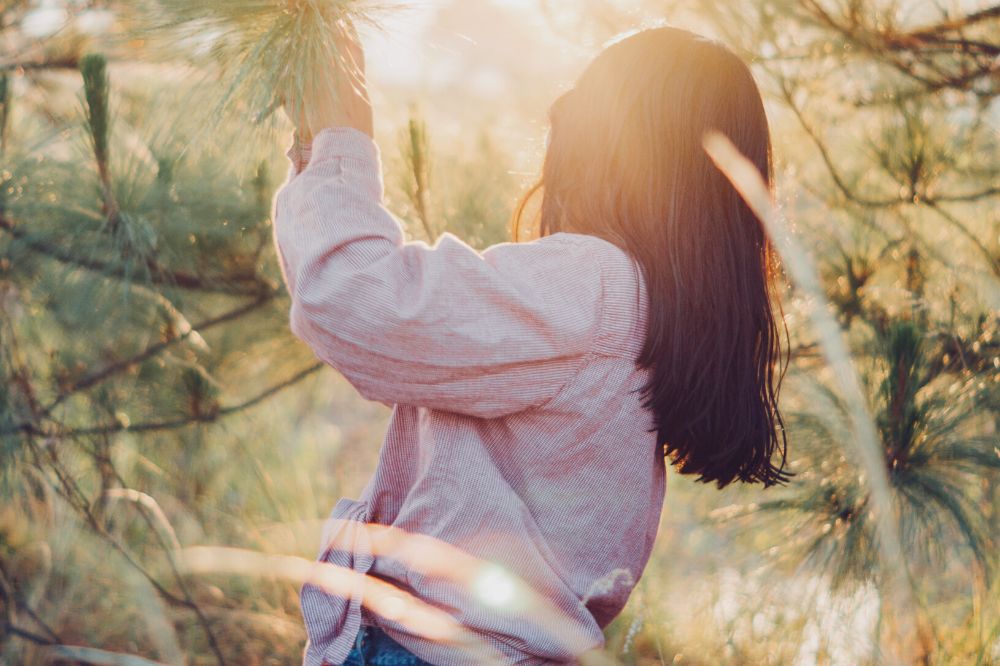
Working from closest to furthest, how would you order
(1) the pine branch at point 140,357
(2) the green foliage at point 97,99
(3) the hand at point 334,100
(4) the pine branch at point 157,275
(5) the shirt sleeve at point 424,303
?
(5) the shirt sleeve at point 424,303 → (3) the hand at point 334,100 → (2) the green foliage at point 97,99 → (4) the pine branch at point 157,275 → (1) the pine branch at point 140,357

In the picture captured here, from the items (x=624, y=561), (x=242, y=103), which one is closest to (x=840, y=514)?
(x=624, y=561)

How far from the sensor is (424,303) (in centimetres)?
67

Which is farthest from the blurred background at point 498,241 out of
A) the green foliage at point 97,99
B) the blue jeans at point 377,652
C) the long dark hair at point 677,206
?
the blue jeans at point 377,652

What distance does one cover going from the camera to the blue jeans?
77cm

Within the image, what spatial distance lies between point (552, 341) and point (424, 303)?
4.4 inches

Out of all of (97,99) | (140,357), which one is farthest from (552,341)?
(140,357)

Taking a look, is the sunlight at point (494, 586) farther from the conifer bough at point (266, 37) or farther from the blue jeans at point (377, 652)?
the conifer bough at point (266, 37)

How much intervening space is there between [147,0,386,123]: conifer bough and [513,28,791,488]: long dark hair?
230 millimetres

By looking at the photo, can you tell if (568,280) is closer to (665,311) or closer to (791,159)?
(665,311)

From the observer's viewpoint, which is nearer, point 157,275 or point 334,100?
point 334,100

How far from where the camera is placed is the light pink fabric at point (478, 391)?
2.24 ft

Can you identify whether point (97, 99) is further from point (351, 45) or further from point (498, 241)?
point (498, 241)

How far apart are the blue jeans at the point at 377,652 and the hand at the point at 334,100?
46cm

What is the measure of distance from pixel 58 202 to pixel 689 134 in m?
1.07
